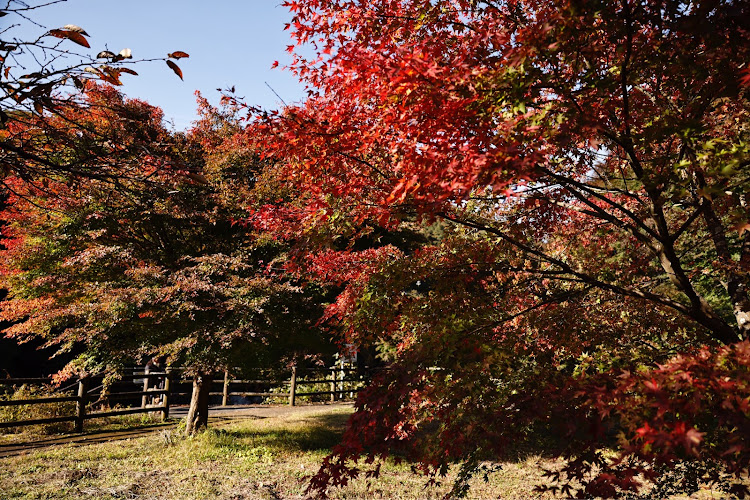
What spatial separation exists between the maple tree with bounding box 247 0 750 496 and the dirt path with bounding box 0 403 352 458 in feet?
26.6

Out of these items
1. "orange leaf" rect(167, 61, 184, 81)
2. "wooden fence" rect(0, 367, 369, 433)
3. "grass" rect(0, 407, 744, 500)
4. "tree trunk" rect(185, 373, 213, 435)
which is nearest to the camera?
"orange leaf" rect(167, 61, 184, 81)

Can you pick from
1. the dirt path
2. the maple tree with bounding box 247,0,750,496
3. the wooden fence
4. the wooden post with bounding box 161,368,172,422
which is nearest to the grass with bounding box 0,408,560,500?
the dirt path

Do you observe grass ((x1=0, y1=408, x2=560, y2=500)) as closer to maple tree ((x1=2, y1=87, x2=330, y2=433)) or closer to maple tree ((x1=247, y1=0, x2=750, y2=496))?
maple tree ((x1=2, y1=87, x2=330, y2=433))

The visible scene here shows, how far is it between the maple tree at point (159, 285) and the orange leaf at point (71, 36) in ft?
21.2

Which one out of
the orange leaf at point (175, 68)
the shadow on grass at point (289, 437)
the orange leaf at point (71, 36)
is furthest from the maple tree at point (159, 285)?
the orange leaf at point (71, 36)

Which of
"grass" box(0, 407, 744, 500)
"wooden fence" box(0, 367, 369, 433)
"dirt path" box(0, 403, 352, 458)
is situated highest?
"wooden fence" box(0, 367, 369, 433)

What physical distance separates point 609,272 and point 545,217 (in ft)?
3.62

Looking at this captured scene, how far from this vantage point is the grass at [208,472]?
7.22 metres

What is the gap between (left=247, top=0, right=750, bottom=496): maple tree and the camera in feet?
10.3

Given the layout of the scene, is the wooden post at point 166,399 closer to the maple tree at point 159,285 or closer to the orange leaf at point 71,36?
the maple tree at point 159,285

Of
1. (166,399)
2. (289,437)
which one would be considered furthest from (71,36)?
(166,399)

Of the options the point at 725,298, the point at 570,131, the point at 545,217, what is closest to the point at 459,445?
the point at 570,131

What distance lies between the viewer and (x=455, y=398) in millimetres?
4457

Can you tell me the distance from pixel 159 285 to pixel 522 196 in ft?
25.6
